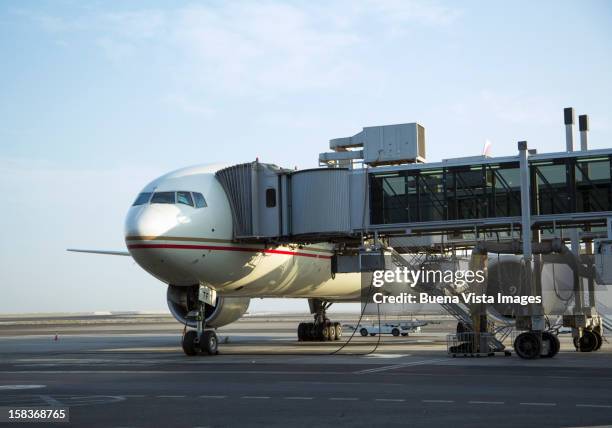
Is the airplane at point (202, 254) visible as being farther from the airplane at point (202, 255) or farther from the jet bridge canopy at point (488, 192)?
the jet bridge canopy at point (488, 192)

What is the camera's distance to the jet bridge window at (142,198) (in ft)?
93.6

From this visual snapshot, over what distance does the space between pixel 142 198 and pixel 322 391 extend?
45.8 feet

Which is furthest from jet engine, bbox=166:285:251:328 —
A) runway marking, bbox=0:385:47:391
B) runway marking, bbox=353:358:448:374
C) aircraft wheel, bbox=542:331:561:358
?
aircraft wheel, bbox=542:331:561:358

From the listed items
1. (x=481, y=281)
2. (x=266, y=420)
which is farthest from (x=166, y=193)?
(x=266, y=420)

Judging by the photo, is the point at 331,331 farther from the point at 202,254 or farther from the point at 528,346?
the point at 528,346

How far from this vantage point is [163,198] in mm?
28469

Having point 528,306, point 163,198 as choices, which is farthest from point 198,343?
point 528,306

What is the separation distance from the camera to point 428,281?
99.1 ft

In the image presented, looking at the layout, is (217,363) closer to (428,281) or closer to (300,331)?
(428,281)

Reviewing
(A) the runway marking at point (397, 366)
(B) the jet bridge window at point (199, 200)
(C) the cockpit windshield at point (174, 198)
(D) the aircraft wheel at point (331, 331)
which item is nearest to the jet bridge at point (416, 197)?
(B) the jet bridge window at point (199, 200)

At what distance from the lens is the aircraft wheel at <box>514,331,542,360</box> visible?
26.5 metres

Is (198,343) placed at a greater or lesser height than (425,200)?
lesser

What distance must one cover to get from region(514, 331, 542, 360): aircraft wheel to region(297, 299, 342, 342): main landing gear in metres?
16.5

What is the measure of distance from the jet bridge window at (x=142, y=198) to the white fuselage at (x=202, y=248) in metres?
0.16
